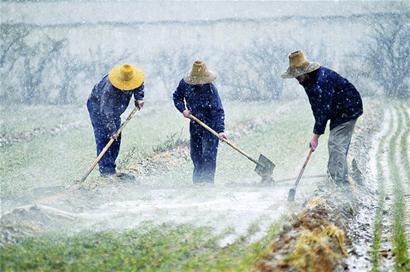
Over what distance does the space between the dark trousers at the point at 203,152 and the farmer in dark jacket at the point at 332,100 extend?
171cm

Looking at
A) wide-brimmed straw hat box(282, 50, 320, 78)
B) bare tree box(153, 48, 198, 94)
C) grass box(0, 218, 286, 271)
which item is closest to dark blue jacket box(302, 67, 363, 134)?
wide-brimmed straw hat box(282, 50, 320, 78)

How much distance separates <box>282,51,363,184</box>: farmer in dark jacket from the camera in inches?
279

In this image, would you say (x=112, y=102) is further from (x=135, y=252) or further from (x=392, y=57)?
(x=392, y=57)

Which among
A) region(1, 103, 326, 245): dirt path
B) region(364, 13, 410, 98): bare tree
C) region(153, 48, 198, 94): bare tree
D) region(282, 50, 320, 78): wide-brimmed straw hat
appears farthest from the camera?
region(153, 48, 198, 94): bare tree

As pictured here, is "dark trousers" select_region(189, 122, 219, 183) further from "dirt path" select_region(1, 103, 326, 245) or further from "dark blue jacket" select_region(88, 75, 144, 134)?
"dark blue jacket" select_region(88, 75, 144, 134)

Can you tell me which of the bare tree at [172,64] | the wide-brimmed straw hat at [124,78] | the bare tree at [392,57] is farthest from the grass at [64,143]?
the bare tree at [392,57]

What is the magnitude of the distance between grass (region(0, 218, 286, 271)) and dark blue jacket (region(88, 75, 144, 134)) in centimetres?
293

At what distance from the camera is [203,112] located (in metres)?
8.43

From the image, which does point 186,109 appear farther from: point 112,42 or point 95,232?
point 112,42

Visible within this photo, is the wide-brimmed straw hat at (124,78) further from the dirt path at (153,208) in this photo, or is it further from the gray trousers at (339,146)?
the gray trousers at (339,146)

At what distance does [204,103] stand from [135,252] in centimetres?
386

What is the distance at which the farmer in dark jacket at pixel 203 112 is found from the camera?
8.22 meters

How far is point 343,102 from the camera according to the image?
7230 millimetres

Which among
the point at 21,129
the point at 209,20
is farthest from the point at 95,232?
the point at 209,20
